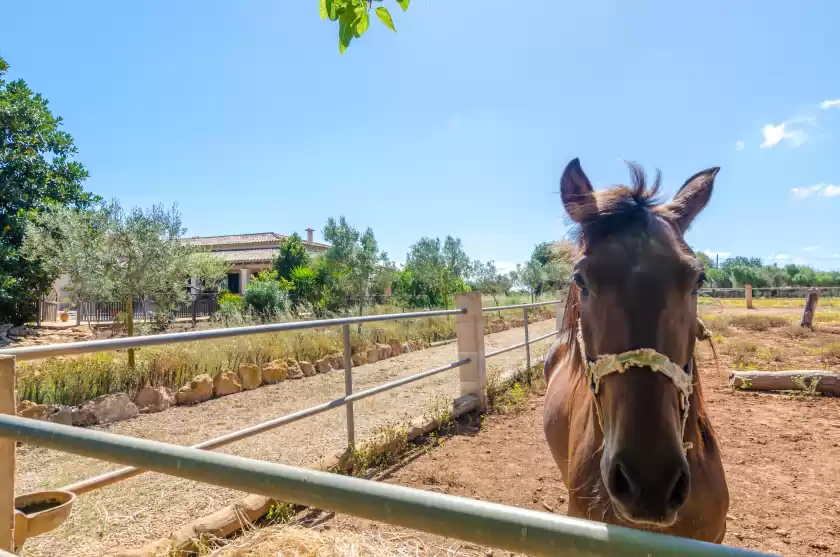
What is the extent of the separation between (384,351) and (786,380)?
25.3ft

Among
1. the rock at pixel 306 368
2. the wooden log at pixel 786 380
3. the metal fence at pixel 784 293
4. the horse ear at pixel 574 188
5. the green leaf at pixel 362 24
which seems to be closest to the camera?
the horse ear at pixel 574 188

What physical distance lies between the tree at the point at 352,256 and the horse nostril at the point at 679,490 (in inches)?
667

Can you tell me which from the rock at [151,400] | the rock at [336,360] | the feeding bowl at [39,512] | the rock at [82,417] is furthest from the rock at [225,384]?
the feeding bowl at [39,512]

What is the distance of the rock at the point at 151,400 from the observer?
6.58 m

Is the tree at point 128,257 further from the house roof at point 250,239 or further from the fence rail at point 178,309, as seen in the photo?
the house roof at point 250,239

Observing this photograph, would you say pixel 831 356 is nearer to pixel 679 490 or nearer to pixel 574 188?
pixel 574 188

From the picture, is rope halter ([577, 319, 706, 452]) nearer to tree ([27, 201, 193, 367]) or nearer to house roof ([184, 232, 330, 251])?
tree ([27, 201, 193, 367])

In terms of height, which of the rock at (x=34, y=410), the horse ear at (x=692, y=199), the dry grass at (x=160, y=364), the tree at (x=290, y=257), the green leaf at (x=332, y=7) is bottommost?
the rock at (x=34, y=410)

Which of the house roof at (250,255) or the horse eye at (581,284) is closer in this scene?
the horse eye at (581,284)

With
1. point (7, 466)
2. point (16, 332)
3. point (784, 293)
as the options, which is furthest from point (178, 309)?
point (784, 293)

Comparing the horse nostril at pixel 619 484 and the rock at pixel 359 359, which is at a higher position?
the horse nostril at pixel 619 484

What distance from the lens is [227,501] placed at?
352 centimetres

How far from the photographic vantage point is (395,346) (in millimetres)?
11562

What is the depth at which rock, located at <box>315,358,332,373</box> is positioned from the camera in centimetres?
943
